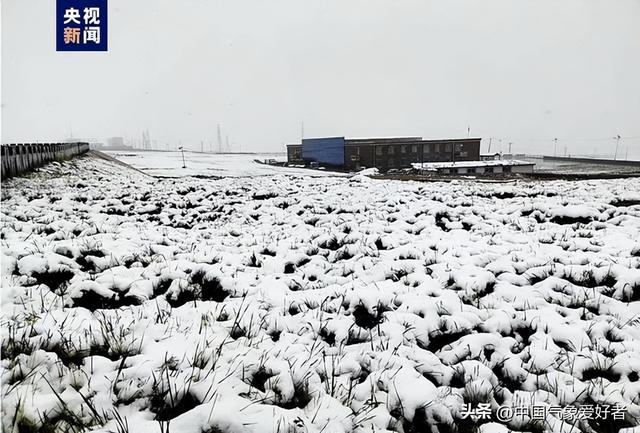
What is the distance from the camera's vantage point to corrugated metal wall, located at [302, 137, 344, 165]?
63.2m

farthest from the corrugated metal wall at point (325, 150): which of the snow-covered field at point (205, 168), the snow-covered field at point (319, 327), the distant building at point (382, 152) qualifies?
the snow-covered field at point (319, 327)

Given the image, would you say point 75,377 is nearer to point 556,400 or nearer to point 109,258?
point 109,258

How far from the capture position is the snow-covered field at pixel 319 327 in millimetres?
2105

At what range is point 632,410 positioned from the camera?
2141mm

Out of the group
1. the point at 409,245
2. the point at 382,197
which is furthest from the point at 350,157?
the point at 409,245

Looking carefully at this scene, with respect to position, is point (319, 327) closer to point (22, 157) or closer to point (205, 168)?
point (22, 157)

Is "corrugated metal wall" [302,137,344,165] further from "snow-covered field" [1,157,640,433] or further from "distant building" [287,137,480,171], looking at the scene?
"snow-covered field" [1,157,640,433]

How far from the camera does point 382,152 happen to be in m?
64.2

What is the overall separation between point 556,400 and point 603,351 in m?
0.76

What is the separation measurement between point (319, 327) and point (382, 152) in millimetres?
63525

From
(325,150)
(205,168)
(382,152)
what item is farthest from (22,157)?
(382,152)

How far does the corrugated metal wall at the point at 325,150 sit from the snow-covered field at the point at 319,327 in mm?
58172

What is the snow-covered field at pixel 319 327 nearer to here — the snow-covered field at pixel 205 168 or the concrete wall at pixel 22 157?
the concrete wall at pixel 22 157

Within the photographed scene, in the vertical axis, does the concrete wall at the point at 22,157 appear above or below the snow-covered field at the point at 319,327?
above
